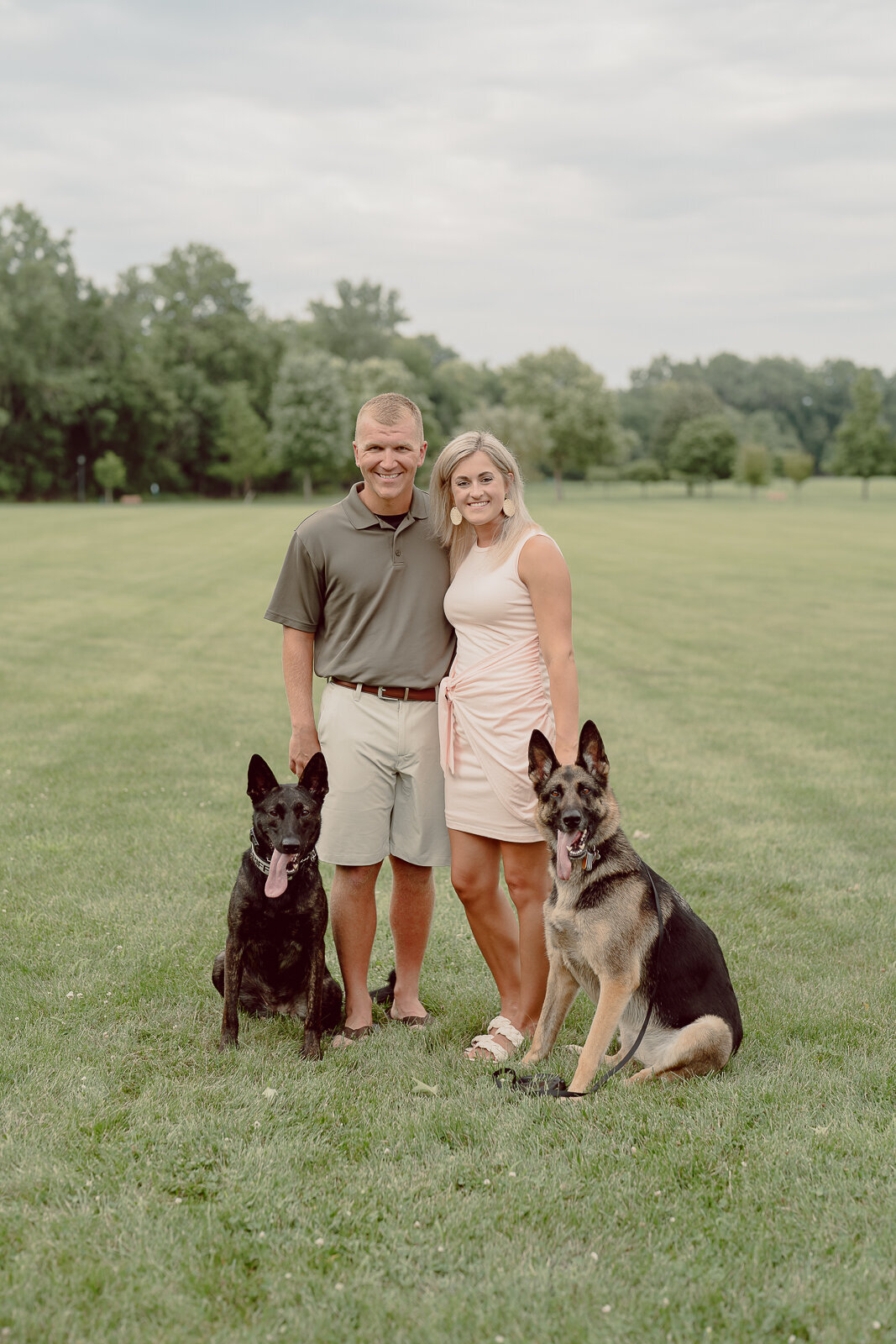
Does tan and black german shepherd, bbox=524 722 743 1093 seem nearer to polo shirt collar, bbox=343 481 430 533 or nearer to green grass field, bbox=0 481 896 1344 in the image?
green grass field, bbox=0 481 896 1344

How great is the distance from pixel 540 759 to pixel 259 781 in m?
1.21

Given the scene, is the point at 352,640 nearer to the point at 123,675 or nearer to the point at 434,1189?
the point at 434,1189

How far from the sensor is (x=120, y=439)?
81938 mm

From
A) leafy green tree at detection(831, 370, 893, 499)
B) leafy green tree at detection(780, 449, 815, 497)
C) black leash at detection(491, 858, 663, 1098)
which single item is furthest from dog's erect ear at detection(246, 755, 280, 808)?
leafy green tree at detection(780, 449, 815, 497)

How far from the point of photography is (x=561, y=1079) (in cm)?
412

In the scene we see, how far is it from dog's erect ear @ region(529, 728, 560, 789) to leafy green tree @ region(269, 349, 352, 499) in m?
76.5

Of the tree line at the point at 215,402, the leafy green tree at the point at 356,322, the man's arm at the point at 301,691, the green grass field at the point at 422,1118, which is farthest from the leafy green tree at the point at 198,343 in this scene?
the man's arm at the point at 301,691

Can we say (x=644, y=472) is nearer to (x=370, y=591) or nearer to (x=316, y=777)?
(x=370, y=591)

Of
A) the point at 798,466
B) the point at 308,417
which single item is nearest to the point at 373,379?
the point at 308,417

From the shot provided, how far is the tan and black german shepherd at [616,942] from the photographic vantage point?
13.2ft

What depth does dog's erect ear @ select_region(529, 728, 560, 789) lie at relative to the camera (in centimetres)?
405

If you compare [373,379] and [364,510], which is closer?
[364,510]

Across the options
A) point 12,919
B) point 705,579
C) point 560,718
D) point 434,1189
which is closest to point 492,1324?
point 434,1189

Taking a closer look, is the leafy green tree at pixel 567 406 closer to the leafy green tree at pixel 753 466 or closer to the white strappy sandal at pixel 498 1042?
the leafy green tree at pixel 753 466
